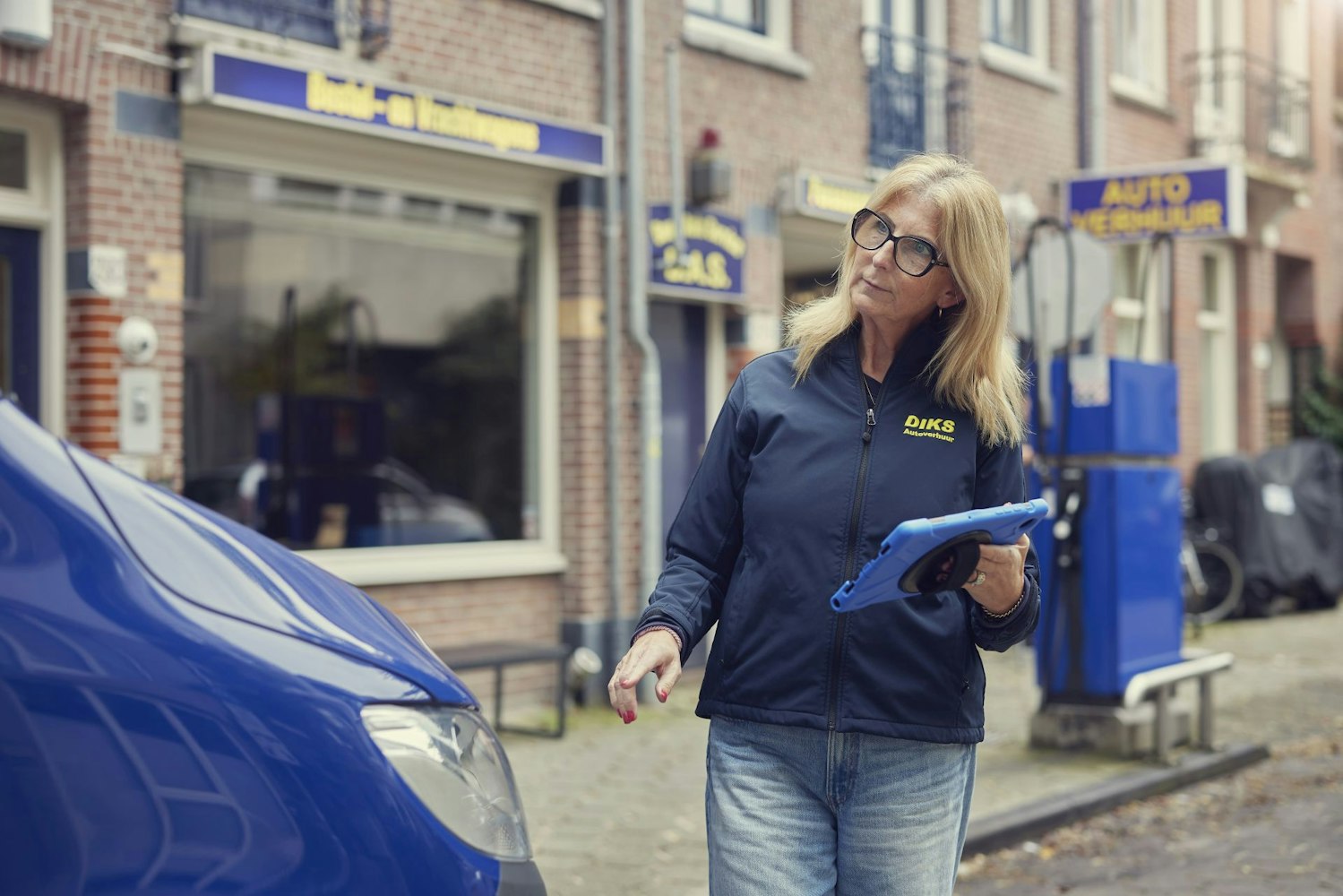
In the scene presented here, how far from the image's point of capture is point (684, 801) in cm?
694

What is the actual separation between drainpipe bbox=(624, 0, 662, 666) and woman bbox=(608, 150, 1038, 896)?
6866 millimetres

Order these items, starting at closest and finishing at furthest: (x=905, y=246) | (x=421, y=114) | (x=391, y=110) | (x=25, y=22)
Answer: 1. (x=905, y=246)
2. (x=25, y=22)
3. (x=391, y=110)
4. (x=421, y=114)

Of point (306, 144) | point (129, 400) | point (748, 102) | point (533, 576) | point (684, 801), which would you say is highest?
point (748, 102)

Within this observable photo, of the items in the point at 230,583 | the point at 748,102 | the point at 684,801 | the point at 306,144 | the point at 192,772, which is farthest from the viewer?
the point at 748,102

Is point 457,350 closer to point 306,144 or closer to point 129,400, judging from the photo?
point 306,144

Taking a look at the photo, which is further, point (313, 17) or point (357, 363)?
point (357, 363)

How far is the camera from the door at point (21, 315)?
7156mm

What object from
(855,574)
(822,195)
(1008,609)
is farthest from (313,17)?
(1008,609)

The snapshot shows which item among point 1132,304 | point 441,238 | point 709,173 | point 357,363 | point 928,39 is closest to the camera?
point 357,363

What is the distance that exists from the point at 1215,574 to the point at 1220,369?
364 cm

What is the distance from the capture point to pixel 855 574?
253 cm

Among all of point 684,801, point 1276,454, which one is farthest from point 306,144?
point 1276,454

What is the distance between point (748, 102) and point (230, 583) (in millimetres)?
8838

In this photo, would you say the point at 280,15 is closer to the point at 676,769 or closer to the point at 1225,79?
the point at 676,769
